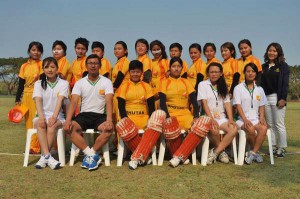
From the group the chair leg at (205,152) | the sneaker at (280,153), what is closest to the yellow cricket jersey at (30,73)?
the chair leg at (205,152)

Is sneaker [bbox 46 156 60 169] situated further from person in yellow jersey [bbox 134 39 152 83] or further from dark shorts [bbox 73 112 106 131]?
person in yellow jersey [bbox 134 39 152 83]

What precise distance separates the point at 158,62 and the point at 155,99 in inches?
33.5

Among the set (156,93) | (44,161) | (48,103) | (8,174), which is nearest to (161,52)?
(156,93)

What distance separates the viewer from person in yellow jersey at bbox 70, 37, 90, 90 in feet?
19.5

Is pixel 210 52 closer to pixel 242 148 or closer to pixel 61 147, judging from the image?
pixel 242 148

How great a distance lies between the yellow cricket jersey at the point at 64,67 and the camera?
229 inches

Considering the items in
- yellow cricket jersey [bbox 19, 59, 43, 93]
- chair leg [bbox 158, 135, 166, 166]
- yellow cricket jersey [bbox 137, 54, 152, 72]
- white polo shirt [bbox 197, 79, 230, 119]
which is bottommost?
chair leg [bbox 158, 135, 166, 166]

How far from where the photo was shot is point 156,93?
5609mm

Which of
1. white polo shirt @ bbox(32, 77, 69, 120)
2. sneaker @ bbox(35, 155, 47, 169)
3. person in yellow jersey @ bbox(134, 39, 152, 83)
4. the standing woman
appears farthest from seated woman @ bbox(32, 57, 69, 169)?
the standing woman

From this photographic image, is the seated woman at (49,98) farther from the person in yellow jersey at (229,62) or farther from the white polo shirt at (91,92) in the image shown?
the person in yellow jersey at (229,62)

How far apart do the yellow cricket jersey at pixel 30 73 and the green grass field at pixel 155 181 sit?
1315mm

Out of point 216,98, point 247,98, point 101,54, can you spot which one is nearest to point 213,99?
point 216,98

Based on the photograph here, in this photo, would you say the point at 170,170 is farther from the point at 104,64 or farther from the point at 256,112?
the point at 104,64

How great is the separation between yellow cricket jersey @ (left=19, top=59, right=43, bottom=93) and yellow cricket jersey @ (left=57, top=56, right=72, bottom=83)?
32 cm
